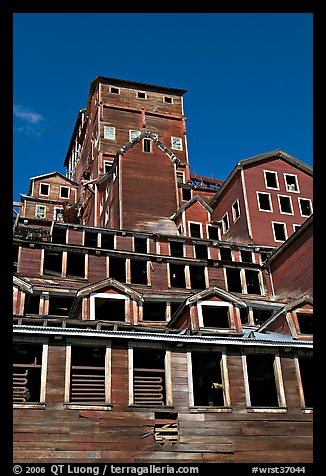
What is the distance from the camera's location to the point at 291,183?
50125 mm

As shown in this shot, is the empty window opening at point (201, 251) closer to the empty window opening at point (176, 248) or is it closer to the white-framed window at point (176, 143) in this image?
the empty window opening at point (176, 248)

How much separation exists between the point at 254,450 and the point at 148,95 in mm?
52715

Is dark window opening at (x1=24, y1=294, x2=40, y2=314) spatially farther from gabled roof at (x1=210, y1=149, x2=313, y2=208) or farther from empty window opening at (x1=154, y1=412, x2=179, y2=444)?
gabled roof at (x1=210, y1=149, x2=313, y2=208)

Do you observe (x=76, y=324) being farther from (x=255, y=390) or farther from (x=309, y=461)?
(x=309, y=461)

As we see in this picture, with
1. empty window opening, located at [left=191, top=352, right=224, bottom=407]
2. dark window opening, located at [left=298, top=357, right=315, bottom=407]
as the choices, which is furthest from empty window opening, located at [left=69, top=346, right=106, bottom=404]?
dark window opening, located at [left=298, top=357, right=315, bottom=407]

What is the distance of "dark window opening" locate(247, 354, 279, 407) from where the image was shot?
25.3 m

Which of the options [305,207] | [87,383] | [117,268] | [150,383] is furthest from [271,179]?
[87,383]

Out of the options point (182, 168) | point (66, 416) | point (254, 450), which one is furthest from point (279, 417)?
point (182, 168)

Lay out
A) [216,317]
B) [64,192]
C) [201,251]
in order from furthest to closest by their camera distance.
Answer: [64,192] < [201,251] < [216,317]

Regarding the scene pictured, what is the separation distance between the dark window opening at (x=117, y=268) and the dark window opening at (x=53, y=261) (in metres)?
3.66

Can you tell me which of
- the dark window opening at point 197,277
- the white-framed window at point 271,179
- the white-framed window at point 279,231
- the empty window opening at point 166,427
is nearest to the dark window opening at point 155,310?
the dark window opening at point 197,277

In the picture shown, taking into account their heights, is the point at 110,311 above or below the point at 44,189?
below

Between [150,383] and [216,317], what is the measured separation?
24.9ft

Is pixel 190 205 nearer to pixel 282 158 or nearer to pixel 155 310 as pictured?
pixel 282 158
